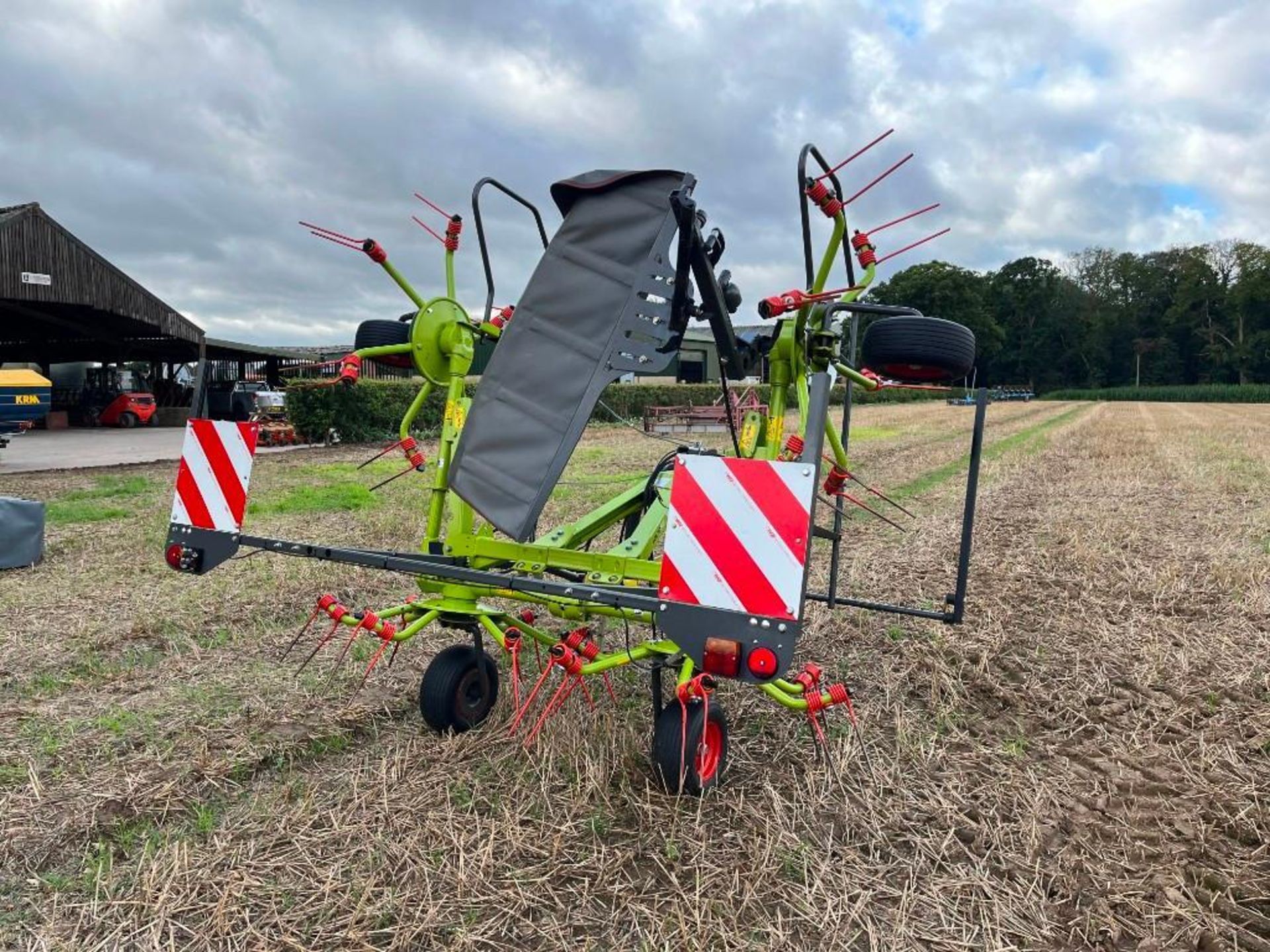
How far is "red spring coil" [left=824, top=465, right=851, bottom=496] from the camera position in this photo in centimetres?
361

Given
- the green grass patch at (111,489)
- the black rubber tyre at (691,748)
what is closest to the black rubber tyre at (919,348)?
the black rubber tyre at (691,748)

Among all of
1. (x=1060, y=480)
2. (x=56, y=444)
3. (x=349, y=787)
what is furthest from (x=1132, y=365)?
(x=349, y=787)

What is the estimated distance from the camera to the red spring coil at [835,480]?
3611 millimetres

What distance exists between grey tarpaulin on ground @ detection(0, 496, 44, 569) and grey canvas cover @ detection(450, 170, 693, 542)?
15.2 feet

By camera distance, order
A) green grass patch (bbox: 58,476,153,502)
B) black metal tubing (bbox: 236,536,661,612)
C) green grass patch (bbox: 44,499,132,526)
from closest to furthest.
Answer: black metal tubing (bbox: 236,536,661,612) < green grass patch (bbox: 44,499,132,526) < green grass patch (bbox: 58,476,153,502)

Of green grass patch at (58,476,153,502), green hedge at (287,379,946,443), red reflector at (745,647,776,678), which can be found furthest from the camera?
green hedge at (287,379,946,443)

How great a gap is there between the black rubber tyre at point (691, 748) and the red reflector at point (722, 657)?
17.1 inches

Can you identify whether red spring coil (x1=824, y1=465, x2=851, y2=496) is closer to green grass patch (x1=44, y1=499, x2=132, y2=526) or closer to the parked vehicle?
green grass patch (x1=44, y1=499, x2=132, y2=526)

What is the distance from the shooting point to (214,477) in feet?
10.7

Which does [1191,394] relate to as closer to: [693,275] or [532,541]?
[693,275]

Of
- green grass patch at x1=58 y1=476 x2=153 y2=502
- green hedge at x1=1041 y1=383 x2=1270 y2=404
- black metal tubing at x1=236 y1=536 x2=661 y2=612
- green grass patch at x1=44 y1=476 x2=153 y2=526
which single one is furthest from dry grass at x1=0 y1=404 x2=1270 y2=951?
green hedge at x1=1041 y1=383 x2=1270 y2=404

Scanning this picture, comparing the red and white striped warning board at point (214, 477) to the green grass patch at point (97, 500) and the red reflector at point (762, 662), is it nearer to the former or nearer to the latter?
the red reflector at point (762, 662)

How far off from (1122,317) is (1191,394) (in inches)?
769

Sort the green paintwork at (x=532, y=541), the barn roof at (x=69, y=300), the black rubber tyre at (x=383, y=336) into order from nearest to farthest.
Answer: the green paintwork at (x=532, y=541) < the black rubber tyre at (x=383, y=336) < the barn roof at (x=69, y=300)
